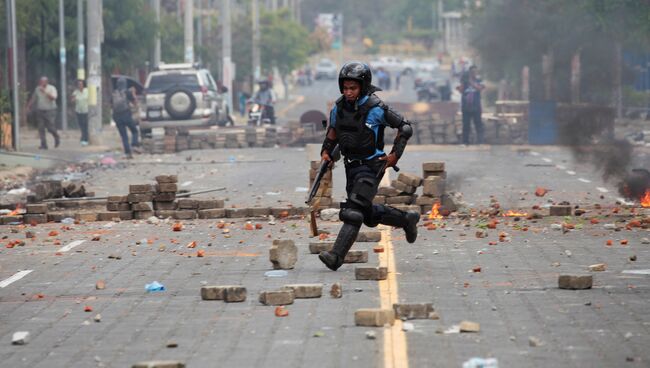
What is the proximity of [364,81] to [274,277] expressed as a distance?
69.3 inches

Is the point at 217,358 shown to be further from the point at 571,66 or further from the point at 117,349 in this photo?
the point at 571,66

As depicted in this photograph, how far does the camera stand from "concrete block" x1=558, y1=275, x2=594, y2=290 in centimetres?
1108

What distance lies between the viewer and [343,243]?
40.3ft

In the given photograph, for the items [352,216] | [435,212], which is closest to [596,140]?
[435,212]

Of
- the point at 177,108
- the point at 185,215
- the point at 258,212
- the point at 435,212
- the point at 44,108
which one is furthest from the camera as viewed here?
the point at 177,108

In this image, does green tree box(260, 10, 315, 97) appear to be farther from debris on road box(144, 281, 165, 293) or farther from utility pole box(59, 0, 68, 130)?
debris on road box(144, 281, 165, 293)

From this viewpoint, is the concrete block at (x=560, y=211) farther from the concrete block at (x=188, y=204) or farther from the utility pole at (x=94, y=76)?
the utility pole at (x=94, y=76)

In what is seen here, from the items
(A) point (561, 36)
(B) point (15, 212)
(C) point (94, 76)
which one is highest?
(A) point (561, 36)

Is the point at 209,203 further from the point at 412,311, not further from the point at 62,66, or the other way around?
the point at 62,66

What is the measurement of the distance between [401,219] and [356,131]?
1.03 meters

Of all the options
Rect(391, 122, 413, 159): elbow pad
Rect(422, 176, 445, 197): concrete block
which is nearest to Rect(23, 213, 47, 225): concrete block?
Rect(422, 176, 445, 197): concrete block

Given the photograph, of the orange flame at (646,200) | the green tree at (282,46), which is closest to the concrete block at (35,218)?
the orange flame at (646,200)

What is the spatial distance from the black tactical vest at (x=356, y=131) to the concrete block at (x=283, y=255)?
95 centimetres

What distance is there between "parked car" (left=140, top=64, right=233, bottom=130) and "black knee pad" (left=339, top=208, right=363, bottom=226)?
29188mm
